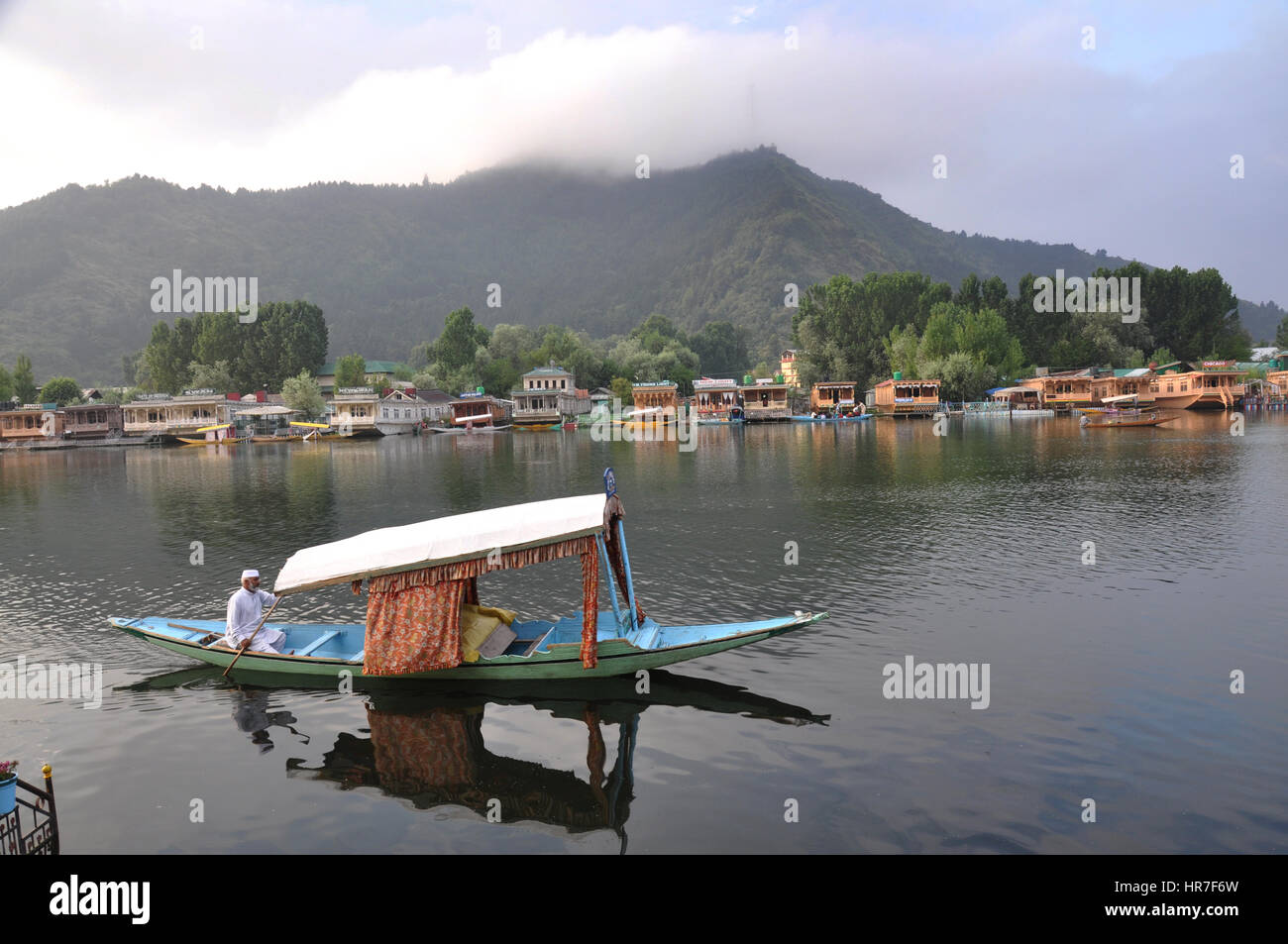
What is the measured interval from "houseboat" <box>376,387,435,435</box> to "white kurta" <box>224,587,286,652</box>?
101 metres

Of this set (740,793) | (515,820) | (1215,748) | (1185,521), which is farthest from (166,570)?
(1185,521)

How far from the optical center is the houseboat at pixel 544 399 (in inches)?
4872

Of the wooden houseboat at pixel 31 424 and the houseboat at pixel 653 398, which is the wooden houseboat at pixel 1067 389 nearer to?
the houseboat at pixel 653 398

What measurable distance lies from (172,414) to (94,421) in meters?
10.4

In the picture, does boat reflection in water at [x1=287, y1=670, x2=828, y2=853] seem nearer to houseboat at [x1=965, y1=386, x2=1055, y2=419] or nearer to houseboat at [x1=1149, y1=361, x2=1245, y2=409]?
houseboat at [x1=965, y1=386, x2=1055, y2=419]

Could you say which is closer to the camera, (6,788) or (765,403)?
(6,788)

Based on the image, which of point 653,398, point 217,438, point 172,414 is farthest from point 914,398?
point 172,414

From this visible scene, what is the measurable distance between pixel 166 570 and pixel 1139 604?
3119 cm

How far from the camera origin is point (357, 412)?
370 feet

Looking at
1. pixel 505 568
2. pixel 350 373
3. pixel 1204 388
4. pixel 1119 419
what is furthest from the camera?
pixel 350 373

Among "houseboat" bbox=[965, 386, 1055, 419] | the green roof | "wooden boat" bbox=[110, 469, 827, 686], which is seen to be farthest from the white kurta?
the green roof

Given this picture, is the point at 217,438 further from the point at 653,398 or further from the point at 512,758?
the point at 512,758

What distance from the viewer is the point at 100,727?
48.2 feet
